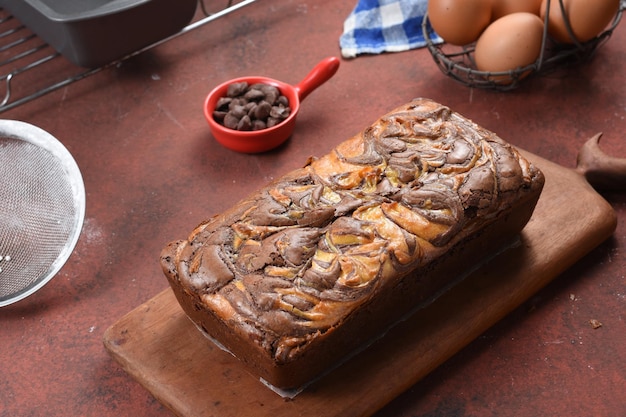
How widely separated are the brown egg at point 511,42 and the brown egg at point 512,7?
40 mm

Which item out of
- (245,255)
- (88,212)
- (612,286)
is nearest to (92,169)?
(88,212)

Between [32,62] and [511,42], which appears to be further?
[32,62]

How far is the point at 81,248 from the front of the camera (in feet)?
5.71

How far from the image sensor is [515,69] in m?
1.95

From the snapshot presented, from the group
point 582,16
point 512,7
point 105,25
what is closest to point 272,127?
point 105,25

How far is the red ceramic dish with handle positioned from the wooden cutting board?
54 centimetres

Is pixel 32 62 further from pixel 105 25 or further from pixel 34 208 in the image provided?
pixel 34 208

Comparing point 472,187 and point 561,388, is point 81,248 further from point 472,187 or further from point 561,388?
point 561,388

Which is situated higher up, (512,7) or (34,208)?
(512,7)

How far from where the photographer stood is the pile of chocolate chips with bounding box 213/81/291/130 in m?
1.93

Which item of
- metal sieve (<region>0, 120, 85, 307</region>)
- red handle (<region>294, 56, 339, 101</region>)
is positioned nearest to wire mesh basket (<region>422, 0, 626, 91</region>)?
red handle (<region>294, 56, 339, 101</region>)

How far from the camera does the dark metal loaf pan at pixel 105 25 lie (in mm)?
1889

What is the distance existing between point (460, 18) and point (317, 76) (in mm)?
414

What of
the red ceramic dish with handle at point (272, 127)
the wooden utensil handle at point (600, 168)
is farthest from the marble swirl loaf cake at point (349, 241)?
the red ceramic dish with handle at point (272, 127)
